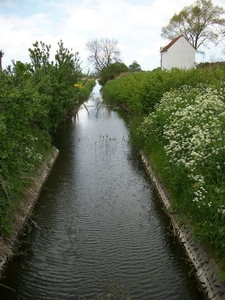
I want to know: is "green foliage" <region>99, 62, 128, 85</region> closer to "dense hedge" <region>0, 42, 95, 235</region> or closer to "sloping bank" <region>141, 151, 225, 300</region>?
"dense hedge" <region>0, 42, 95, 235</region>

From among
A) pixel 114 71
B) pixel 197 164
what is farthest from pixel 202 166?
pixel 114 71

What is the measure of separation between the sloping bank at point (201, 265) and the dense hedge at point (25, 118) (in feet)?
13.8

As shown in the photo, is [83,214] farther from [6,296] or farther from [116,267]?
[6,296]

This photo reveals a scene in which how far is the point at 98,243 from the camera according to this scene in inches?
375

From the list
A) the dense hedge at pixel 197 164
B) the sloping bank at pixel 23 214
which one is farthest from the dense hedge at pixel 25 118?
the dense hedge at pixel 197 164

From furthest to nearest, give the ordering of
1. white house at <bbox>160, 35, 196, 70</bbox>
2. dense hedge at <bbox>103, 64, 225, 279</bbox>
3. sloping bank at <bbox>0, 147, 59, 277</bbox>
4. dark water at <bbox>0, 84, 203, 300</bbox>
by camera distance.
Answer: white house at <bbox>160, 35, 196, 70</bbox>
sloping bank at <bbox>0, 147, 59, 277</bbox>
dark water at <bbox>0, 84, 203, 300</bbox>
dense hedge at <bbox>103, 64, 225, 279</bbox>

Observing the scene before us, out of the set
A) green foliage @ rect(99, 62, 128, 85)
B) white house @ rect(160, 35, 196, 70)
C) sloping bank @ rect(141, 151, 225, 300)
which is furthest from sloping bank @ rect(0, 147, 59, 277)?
green foliage @ rect(99, 62, 128, 85)

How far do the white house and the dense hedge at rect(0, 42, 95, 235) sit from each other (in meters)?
25.6

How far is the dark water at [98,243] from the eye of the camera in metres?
7.66

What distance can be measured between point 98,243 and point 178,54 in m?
43.8

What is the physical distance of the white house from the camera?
1938 inches

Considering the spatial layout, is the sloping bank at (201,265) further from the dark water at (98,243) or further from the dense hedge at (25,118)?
the dense hedge at (25,118)

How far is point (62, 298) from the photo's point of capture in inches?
287

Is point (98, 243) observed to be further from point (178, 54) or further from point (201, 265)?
point (178, 54)
